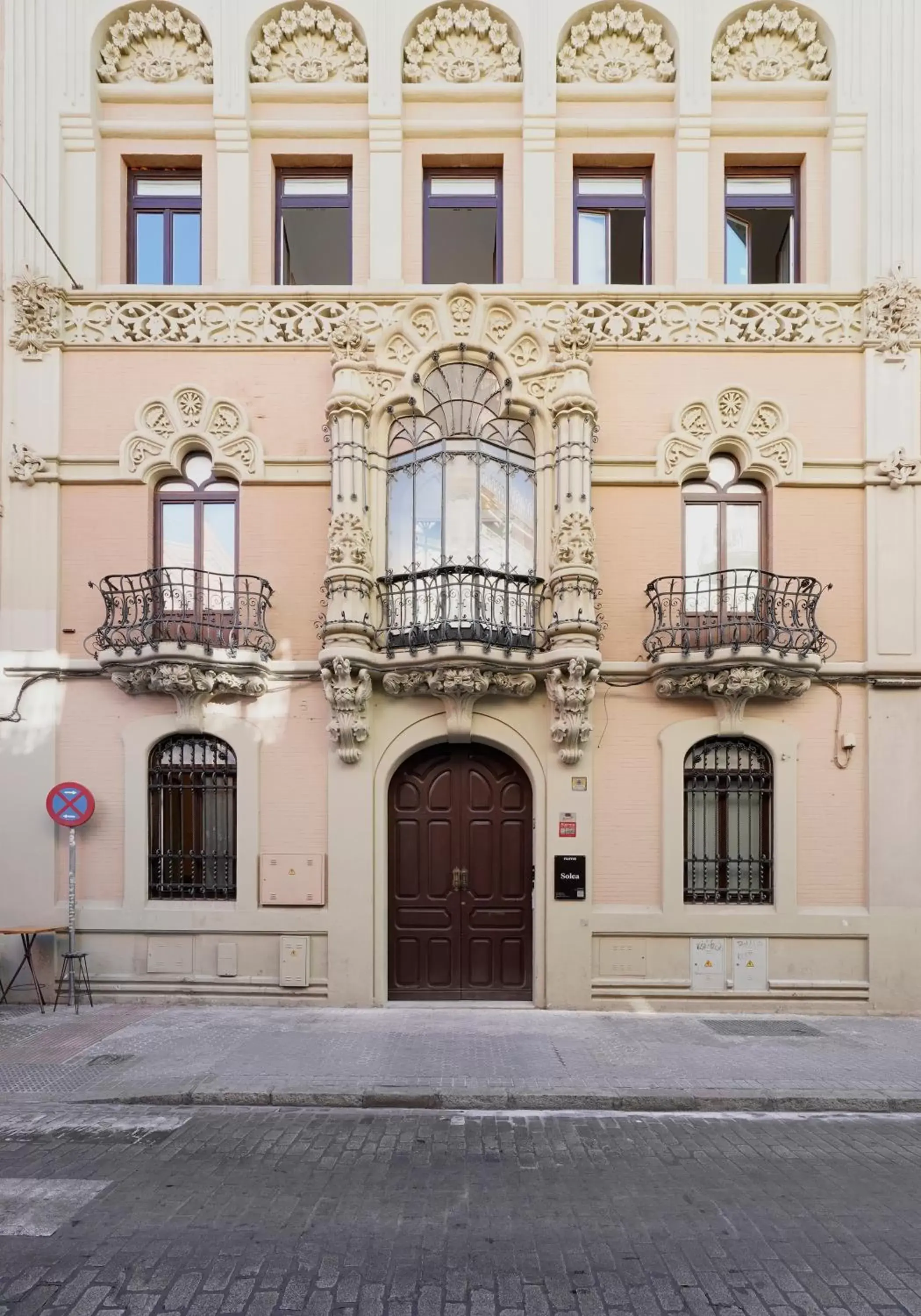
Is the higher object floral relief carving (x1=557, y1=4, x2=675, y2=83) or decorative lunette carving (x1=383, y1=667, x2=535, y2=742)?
floral relief carving (x1=557, y1=4, x2=675, y2=83)

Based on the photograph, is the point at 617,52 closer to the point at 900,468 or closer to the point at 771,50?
the point at 771,50

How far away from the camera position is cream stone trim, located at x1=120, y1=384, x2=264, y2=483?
10109 mm

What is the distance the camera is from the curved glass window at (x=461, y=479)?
31.9 feet

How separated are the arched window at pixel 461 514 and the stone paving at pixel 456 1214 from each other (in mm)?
5311

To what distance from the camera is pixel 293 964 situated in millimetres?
9547

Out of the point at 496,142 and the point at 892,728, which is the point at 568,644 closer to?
the point at 892,728

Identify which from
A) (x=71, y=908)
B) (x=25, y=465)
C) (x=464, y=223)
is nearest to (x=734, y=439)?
(x=464, y=223)

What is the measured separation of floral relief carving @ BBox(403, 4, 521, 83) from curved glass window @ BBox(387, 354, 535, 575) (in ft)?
13.1

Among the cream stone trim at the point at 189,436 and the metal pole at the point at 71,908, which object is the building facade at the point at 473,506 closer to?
the cream stone trim at the point at 189,436

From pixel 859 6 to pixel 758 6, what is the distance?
4.27 feet

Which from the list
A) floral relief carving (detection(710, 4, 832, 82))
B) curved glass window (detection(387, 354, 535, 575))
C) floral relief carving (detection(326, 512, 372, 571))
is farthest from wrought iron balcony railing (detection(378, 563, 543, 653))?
floral relief carving (detection(710, 4, 832, 82))

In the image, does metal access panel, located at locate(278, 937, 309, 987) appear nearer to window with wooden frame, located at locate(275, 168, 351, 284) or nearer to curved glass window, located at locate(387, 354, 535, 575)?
curved glass window, located at locate(387, 354, 535, 575)

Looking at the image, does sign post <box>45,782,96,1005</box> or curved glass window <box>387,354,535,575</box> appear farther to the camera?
curved glass window <box>387,354,535,575</box>

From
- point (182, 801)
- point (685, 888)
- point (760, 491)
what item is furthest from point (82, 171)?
point (685, 888)
